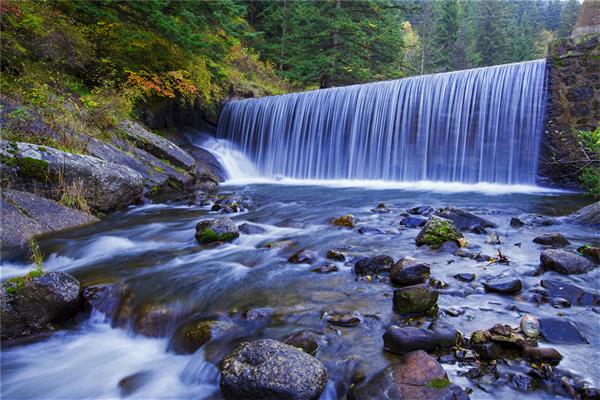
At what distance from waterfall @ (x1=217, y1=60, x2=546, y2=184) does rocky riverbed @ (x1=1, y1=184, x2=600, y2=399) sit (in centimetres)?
517

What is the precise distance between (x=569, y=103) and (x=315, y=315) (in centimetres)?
985

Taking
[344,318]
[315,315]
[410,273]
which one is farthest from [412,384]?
[410,273]

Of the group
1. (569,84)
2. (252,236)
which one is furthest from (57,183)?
(569,84)

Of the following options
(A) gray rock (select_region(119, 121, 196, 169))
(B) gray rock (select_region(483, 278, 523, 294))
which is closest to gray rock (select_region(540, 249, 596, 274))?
(B) gray rock (select_region(483, 278, 523, 294))

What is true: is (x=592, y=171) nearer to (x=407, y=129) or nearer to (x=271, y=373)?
(x=407, y=129)

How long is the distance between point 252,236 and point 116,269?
207 cm

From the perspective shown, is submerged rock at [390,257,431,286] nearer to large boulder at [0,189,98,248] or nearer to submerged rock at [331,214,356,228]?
submerged rock at [331,214,356,228]

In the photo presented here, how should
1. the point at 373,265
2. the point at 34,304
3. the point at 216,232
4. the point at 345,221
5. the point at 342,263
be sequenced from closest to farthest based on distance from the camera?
the point at 34,304 → the point at 373,265 → the point at 342,263 → the point at 216,232 → the point at 345,221

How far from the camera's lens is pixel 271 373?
2.66 meters

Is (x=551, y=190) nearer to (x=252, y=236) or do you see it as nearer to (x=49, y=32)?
(x=252, y=236)

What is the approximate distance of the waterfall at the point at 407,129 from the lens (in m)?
11.1

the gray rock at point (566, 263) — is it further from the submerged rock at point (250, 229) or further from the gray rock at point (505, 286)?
the submerged rock at point (250, 229)

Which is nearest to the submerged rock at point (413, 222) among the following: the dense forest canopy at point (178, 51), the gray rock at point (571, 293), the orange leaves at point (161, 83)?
the gray rock at point (571, 293)

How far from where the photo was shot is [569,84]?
33.5 ft
